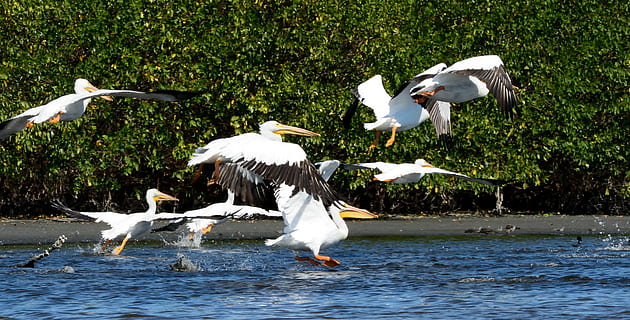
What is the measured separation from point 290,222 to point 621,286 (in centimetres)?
403

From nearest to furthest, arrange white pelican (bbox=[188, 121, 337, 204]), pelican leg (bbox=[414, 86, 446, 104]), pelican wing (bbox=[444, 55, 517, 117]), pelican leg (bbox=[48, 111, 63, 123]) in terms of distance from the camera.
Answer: white pelican (bbox=[188, 121, 337, 204])
pelican wing (bbox=[444, 55, 517, 117])
pelican leg (bbox=[414, 86, 446, 104])
pelican leg (bbox=[48, 111, 63, 123])

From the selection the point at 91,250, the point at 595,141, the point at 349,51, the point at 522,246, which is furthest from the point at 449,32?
the point at 91,250

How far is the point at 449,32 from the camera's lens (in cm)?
2302

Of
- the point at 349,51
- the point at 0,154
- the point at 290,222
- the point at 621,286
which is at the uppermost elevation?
the point at 349,51

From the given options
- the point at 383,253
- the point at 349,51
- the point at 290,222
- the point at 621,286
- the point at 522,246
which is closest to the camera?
the point at 621,286

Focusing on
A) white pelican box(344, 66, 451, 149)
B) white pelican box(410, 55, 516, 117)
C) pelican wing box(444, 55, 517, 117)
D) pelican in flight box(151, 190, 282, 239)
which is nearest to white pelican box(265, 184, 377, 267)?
pelican in flight box(151, 190, 282, 239)

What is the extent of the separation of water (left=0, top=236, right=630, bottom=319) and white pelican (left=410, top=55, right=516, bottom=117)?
7.32ft

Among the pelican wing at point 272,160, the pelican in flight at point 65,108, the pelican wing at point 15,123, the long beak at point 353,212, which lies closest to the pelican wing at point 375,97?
the long beak at point 353,212

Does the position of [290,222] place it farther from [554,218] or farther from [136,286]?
[554,218]

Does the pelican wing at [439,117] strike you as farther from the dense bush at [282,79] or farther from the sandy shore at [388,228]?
the dense bush at [282,79]

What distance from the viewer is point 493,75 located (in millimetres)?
12359

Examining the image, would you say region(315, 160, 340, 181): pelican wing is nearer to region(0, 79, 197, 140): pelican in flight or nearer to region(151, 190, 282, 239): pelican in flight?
region(151, 190, 282, 239): pelican in flight

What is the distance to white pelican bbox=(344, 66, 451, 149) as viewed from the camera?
46.1 ft

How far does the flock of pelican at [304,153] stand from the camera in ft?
36.7
